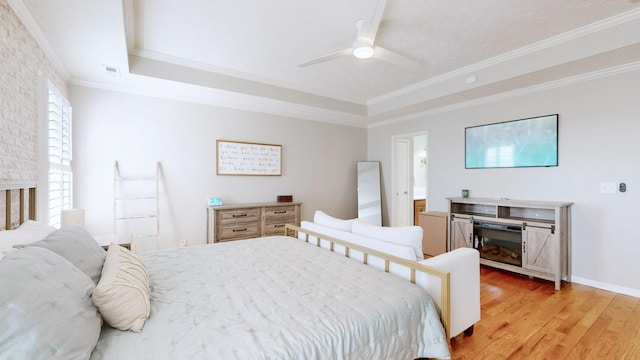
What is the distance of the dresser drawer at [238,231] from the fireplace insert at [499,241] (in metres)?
3.07

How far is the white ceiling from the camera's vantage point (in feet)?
7.50

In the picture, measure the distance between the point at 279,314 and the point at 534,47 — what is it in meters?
3.55

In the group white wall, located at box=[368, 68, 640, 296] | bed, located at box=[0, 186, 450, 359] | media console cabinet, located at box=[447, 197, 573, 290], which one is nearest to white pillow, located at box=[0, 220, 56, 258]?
bed, located at box=[0, 186, 450, 359]

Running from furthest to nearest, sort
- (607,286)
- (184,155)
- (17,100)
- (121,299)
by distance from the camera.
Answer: (184,155), (607,286), (17,100), (121,299)

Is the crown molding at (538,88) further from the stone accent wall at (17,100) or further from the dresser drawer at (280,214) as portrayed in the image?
the stone accent wall at (17,100)

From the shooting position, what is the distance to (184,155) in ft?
13.2

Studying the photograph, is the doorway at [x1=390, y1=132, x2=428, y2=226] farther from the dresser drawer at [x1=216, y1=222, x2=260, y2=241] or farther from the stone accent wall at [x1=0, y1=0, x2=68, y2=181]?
the stone accent wall at [x1=0, y1=0, x2=68, y2=181]

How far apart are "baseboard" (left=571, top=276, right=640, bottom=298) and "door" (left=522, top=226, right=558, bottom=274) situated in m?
0.45

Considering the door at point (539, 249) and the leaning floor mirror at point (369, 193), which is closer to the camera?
the door at point (539, 249)

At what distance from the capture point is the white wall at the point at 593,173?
291cm

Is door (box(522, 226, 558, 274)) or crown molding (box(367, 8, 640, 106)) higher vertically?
crown molding (box(367, 8, 640, 106))

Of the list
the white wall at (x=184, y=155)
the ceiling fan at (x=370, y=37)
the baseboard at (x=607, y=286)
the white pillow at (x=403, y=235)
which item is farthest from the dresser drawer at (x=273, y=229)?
the baseboard at (x=607, y=286)

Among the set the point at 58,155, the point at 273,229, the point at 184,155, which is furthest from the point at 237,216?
the point at 58,155

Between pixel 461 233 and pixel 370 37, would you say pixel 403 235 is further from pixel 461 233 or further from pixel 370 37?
pixel 461 233
